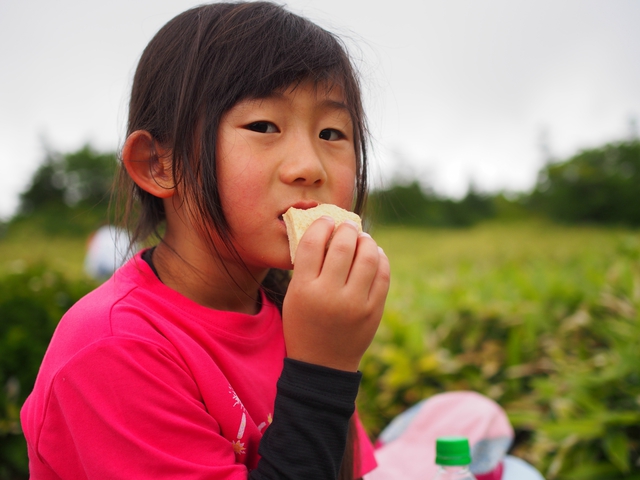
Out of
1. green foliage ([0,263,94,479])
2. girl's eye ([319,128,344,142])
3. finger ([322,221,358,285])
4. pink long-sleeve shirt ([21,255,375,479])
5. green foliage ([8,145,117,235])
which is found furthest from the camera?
green foliage ([8,145,117,235])

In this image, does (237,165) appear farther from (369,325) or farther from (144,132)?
(369,325)

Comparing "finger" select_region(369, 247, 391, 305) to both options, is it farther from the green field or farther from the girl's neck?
the green field

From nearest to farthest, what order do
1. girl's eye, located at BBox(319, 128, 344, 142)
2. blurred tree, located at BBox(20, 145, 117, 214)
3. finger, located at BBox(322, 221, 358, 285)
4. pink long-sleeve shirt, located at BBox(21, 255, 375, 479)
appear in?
pink long-sleeve shirt, located at BBox(21, 255, 375, 479)
finger, located at BBox(322, 221, 358, 285)
girl's eye, located at BBox(319, 128, 344, 142)
blurred tree, located at BBox(20, 145, 117, 214)

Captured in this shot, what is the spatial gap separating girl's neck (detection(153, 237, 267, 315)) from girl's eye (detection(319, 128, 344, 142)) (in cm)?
47

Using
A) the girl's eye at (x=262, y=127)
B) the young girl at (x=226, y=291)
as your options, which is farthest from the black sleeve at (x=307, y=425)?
the girl's eye at (x=262, y=127)

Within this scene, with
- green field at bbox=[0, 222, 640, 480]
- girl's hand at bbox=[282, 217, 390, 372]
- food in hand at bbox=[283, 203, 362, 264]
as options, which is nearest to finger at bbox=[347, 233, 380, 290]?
girl's hand at bbox=[282, 217, 390, 372]

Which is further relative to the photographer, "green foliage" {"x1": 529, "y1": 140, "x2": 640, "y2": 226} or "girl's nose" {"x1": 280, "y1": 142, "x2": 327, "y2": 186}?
"green foliage" {"x1": 529, "y1": 140, "x2": 640, "y2": 226}

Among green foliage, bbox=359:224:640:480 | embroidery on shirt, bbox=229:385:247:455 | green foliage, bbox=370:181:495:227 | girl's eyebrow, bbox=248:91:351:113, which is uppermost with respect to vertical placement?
girl's eyebrow, bbox=248:91:351:113

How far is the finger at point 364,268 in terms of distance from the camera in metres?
1.23

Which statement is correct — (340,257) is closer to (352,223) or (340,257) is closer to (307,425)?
(352,223)

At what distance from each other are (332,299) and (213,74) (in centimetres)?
71

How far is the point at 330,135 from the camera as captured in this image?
1.51m

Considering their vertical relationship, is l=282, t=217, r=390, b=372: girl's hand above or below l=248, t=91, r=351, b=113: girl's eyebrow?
below

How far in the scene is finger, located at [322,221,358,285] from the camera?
1.22 metres
